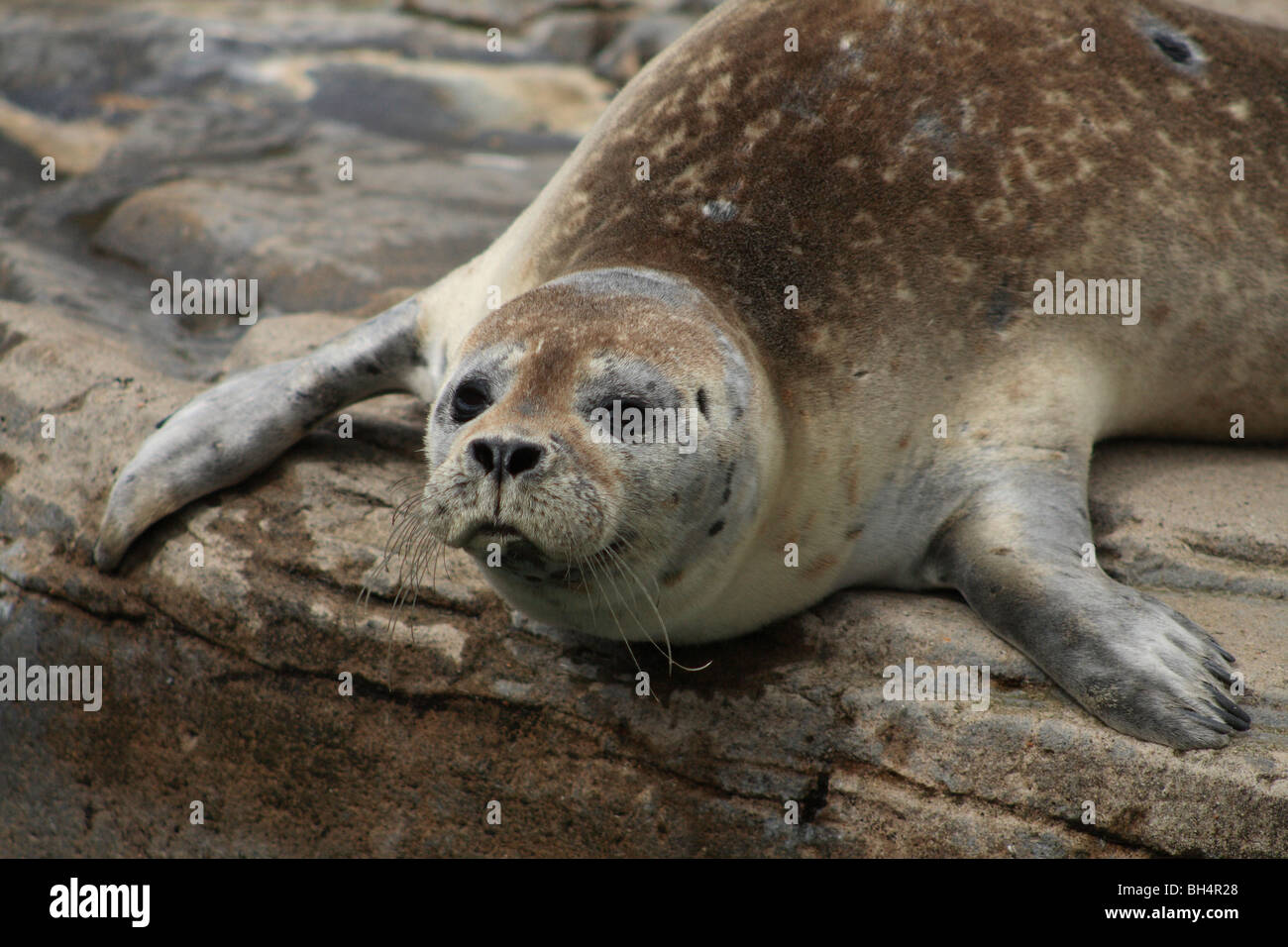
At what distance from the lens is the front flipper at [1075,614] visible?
325cm

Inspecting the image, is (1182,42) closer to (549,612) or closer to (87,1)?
(549,612)

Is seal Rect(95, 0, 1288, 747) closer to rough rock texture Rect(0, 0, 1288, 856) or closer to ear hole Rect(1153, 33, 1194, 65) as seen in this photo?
ear hole Rect(1153, 33, 1194, 65)

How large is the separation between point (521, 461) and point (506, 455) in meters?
0.04

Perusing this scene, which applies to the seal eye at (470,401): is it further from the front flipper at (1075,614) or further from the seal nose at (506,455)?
the front flipper at (1075,614)

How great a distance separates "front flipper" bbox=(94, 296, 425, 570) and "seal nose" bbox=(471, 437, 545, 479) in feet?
5.77

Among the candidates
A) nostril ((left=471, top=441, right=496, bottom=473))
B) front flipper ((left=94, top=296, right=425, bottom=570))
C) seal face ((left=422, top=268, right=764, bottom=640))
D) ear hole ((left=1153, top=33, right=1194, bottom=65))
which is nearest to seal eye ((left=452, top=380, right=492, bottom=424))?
seal face ((left=422, top=268, right=764, bottom=640))

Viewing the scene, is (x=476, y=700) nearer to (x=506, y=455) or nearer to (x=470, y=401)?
(x=470, y=401)

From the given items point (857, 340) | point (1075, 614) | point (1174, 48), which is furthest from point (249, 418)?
point (1174, 48)

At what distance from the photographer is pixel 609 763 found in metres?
3.56

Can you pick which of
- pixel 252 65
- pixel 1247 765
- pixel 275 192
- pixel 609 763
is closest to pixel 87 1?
pixel 252 65

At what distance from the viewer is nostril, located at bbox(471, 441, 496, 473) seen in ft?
9.24

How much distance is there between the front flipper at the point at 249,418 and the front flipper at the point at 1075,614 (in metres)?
2.00

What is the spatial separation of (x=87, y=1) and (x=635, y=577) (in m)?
12.5

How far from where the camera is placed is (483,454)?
2830 millimetres
